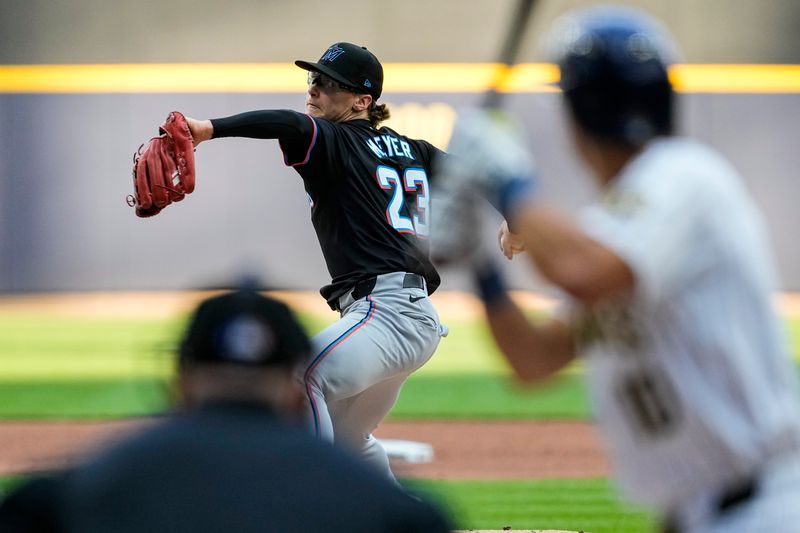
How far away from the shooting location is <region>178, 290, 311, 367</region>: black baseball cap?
Result: 1414mm

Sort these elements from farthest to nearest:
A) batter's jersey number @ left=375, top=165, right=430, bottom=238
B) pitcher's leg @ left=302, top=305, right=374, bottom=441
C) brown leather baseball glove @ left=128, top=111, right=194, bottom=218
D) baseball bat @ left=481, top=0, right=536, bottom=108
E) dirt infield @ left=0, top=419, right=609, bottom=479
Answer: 1. baseball bat @ left=481, top=0, right=536, bottom=108
2. dirt infield @ left=0, top=419, right=609, bottom=479
3. batter's jersey number @ left=375, top=165, right=430, bottom=238
4. brown leather baseball glove @ left=128, top=111, right=194, bottom=218
5. pitcher's leg @ left=302, top=305, right=374, bottom=441

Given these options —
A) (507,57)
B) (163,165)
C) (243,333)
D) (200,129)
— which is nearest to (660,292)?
(243,333)

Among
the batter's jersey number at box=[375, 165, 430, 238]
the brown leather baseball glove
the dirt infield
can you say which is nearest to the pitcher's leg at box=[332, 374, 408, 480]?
the batter's jersey number at box=[375, 165, 430, 238]

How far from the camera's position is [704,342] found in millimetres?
1723

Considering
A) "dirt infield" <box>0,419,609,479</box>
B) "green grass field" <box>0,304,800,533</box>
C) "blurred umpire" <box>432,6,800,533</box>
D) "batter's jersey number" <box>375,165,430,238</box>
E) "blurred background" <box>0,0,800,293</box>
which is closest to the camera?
"blurred umpire" <box>432,6,800,533</box>

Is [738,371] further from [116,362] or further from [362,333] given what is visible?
[116,362]

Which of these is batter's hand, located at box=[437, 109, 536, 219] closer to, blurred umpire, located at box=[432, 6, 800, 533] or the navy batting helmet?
blurred umpire, located at box=[432, 6, 800, 533]

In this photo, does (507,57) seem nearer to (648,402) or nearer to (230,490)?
(648,402)

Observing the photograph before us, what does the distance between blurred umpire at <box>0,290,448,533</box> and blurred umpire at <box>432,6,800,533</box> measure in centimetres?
50

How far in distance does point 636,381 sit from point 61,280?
16471 millimetres

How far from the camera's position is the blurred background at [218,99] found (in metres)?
17.2

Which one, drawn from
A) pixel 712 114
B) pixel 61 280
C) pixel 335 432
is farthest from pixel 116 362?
pixel 712 114

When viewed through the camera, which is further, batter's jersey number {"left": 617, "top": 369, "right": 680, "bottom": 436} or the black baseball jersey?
the black baseball jersey

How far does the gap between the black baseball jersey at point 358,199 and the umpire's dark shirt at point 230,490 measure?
272 cm
